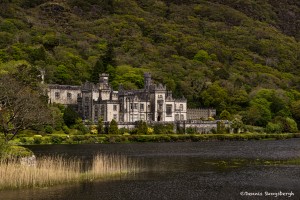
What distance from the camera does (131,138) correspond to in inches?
3802

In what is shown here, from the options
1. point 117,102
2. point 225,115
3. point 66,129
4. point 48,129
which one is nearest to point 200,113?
point 225,115

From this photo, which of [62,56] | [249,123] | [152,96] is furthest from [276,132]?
[62,56]

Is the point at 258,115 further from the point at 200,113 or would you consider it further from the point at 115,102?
the point at 115,102

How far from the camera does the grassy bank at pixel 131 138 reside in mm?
85188

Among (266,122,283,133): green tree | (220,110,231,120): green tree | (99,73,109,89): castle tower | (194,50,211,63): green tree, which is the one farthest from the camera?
(194,50,211,63): green tree

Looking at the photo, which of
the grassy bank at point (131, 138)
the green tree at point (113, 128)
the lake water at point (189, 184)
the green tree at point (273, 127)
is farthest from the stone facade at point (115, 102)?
the lake water at point (189, 184)

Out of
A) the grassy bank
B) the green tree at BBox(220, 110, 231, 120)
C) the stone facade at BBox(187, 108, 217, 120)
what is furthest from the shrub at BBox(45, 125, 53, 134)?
the green tree at BBox(220, 110, 231, 120)

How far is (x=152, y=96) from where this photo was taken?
11538cm

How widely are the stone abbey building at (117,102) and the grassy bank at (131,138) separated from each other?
41.9 ft

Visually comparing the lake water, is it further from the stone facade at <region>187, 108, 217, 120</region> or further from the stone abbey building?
the stone facade at <region>187, 108, 217, 120</region>

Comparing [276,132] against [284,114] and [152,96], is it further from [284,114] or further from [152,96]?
[152,96]

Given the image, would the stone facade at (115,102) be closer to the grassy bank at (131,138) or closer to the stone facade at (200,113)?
the stone facade at (200,113)

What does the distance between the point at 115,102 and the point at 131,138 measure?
16.0 m

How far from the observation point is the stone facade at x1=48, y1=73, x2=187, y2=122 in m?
111
